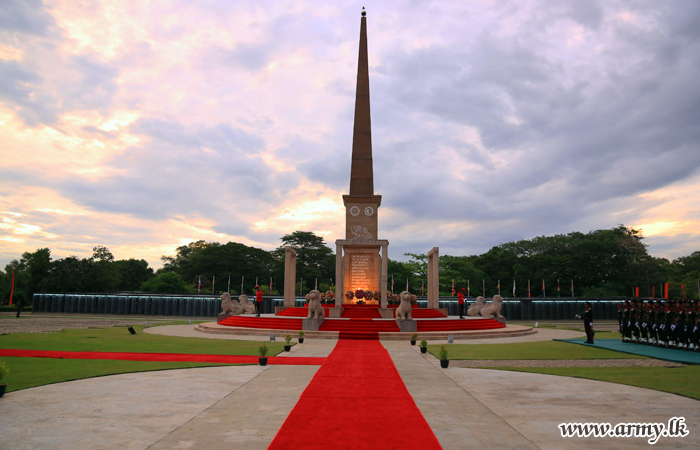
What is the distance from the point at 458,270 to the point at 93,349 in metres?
53.8

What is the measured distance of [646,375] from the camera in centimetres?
1028

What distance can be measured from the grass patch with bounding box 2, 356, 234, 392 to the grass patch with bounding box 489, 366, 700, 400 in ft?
31.8

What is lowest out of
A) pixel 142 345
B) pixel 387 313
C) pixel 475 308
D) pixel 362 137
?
pixel 142 345

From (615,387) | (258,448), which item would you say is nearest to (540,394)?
(615,387)

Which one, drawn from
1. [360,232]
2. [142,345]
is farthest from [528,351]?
[360,232]

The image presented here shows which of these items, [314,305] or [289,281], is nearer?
[314,305]

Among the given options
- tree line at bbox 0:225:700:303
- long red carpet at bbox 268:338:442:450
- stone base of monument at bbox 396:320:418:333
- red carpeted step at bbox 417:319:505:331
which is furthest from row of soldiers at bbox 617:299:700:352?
tree line at bbox 0:225:700:303

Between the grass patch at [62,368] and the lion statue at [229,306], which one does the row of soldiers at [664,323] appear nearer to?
the grass patch at [62,368]

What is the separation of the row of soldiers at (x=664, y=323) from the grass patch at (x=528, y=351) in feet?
9.10

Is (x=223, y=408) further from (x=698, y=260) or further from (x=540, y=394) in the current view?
(x=698, y=260)

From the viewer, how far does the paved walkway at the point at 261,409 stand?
17.9 feet

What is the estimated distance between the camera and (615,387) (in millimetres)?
8883

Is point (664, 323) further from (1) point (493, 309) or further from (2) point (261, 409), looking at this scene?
(2) point (261, 409)

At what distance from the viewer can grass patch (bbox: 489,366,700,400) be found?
8732mm
